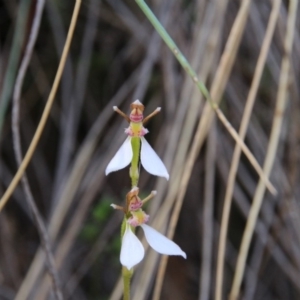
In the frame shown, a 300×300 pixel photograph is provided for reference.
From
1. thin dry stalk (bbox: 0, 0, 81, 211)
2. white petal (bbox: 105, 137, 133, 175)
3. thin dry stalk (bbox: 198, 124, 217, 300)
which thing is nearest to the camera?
white petal (bbox: 105, 137, 133, 175)

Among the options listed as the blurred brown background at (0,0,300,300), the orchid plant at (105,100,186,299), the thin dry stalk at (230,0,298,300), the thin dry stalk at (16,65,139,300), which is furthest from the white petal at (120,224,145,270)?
the thin dry stalk at (16,65,139,300)

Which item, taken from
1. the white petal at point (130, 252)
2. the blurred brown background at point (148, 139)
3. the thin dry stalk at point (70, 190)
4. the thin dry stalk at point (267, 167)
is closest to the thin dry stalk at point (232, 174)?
the thin dry stalk at point (267, 167)

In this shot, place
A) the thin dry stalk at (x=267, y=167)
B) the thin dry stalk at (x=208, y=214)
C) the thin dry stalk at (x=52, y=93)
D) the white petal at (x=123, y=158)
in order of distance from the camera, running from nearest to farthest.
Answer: the white petal at (x=123, y=158) → the thin dry stalk at (x=52, y=93) → the thin dry stalk at (x=267, y=167) → the thin dry stalk at (x=208, y=214)

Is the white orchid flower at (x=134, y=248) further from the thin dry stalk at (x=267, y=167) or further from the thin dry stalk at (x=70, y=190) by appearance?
the thin dry stalk at (x=70, y=190)

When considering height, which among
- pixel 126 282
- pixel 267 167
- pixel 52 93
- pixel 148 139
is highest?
pixel 148 139

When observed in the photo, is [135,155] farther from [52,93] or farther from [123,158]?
[52,93]

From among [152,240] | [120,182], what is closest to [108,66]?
[120,182]

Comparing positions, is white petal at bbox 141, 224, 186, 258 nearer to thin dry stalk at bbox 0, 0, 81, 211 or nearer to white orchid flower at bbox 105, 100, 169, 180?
white orchid flower at bbox 105, 100, 169, 180

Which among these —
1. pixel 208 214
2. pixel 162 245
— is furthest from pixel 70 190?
pixel 162 245
